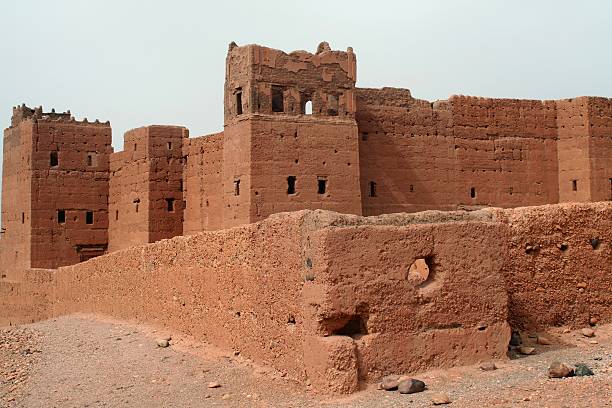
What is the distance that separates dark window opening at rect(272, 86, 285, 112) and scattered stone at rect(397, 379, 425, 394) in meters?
13.9

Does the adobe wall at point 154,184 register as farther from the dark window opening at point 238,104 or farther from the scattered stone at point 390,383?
the scattered stone at point 390,383

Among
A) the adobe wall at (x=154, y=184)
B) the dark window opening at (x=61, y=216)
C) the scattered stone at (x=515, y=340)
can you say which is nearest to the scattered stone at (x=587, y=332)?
the scattered stone at (x=515, y=340)

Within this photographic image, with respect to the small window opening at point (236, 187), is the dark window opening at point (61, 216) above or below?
below

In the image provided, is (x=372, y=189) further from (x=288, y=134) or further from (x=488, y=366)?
(x=488, y=366)

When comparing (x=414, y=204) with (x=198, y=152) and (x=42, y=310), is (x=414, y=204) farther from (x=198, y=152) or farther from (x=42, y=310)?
(x=42, y=310)

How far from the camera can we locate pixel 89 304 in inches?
683

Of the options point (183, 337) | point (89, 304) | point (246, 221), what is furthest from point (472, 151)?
point (183, 337)

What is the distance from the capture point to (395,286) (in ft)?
27.9

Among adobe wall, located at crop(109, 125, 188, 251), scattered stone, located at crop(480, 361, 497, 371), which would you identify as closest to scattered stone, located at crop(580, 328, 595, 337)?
scattered stone, located at crop(480, 361, 497, 371)

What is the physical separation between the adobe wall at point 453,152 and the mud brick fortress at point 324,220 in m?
0.05

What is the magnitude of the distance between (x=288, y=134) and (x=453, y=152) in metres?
5.63

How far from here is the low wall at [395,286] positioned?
8312 mm

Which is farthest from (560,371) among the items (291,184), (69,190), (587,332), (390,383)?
(69,190)

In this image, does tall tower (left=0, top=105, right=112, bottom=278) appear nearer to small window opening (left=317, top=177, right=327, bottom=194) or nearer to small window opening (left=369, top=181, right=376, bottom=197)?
small window opening (left=317, top=177, right=327, bottom=194)
